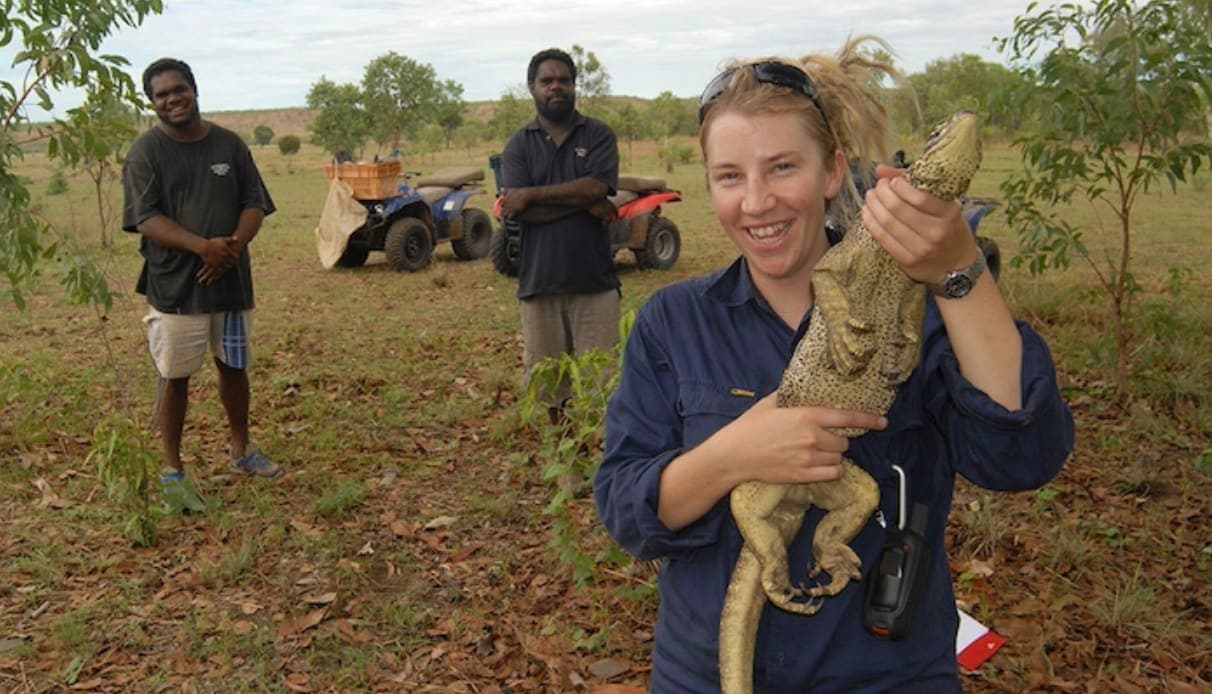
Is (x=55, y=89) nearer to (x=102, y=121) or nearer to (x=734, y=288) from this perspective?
(x=102, y=121)

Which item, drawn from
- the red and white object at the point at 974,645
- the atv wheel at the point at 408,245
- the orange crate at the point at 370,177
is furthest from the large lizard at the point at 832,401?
the orange crate at the point at 370,177

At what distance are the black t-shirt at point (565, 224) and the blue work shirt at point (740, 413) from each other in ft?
12.6

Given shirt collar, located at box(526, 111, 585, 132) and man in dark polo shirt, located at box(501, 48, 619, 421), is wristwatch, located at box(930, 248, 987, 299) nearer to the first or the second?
man in dark polo shirt, located at box(501, 48, 619, 421)

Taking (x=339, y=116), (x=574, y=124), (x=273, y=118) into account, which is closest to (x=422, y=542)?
(x=574, y=124)

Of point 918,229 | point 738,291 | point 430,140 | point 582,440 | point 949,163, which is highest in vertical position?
point 430,140

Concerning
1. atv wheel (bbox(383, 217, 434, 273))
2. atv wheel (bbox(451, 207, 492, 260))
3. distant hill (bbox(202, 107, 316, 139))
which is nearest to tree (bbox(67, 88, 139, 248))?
atv wheel (bbox(383, 217, 434, 273))

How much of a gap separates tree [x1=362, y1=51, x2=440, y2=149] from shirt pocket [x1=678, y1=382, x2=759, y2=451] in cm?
4144

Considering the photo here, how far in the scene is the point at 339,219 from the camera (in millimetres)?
12773

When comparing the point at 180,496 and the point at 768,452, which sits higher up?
the point at 768,452

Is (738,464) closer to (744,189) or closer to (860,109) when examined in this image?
(744,189)

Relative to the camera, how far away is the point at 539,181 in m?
6.02

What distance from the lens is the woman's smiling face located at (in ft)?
5.79

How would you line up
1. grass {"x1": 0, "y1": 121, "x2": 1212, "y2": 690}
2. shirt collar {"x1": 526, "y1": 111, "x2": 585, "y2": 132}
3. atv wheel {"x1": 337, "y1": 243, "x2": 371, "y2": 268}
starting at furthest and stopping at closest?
1. atv wheel {"x1": 337, "y1": 243, "x2": 371, "y2": 268}
2. shirt collar {"x1": 526, "y1": 111, "x2": 585, "y2": 132}
3. grass {"x1": 0, "y1": 121, "x2": 1212, "y2": 690}

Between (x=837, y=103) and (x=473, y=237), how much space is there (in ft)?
41.2
